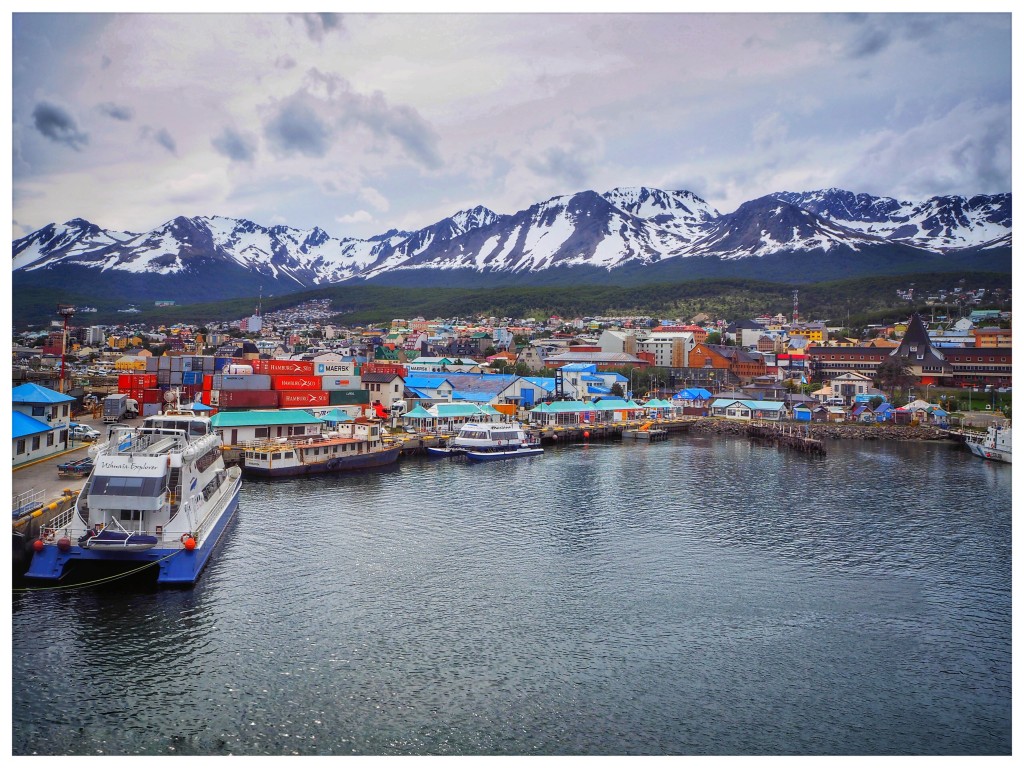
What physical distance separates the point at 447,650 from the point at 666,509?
676 centimetres

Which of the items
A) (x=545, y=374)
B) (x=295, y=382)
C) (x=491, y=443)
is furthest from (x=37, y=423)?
(x=545, y=374)

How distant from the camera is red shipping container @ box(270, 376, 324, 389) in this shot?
19.7 m

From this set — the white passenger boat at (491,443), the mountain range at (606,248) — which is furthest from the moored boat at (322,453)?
the mountain range at (606,248)

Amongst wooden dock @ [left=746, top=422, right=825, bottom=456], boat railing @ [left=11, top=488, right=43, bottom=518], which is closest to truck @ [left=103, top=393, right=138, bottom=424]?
boat railing @ [left=11, top=488, right=43, bottom=518]

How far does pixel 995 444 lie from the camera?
19.4 meters

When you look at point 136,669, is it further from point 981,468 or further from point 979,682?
point 981,468

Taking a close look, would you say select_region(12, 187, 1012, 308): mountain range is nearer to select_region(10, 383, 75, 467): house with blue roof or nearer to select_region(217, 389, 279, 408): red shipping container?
select_region(217, 389, 279, 408): red shipping container

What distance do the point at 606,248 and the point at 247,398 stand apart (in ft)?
336

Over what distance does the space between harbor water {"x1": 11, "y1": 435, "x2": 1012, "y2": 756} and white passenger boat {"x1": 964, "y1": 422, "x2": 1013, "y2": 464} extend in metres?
7.86

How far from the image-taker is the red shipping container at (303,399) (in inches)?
763

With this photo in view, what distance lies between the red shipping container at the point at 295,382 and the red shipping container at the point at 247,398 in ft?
1.62

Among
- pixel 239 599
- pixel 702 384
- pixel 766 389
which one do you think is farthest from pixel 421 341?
pixel 239 599

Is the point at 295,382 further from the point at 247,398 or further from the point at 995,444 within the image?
the point at 995,444

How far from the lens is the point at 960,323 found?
4175 cm
